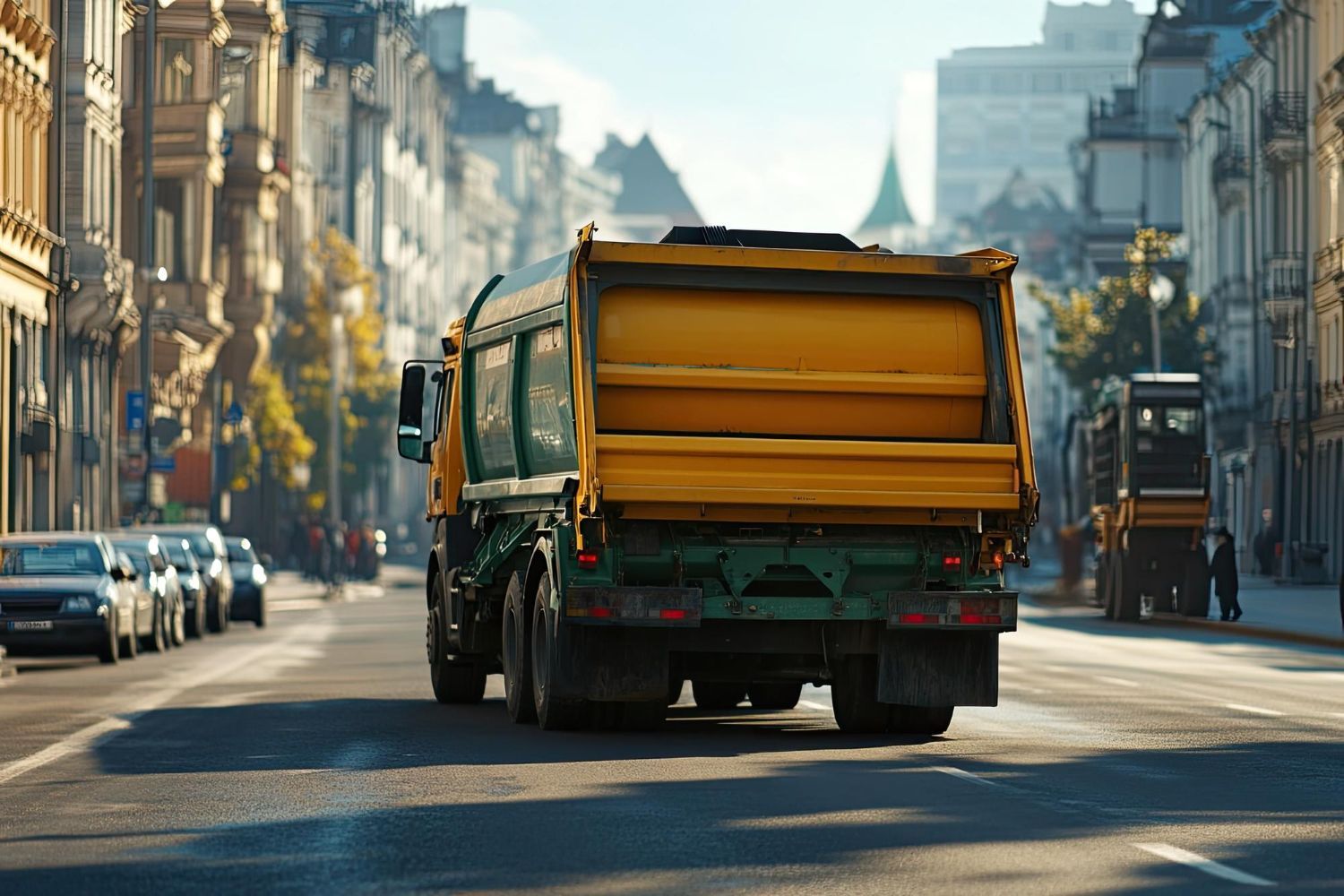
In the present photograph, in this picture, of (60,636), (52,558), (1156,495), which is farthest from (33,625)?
(1156,495)

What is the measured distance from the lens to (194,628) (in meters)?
41.6

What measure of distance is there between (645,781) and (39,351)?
43354mm

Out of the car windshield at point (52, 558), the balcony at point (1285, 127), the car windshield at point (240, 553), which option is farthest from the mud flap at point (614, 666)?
the balcony at point (1285, 127)

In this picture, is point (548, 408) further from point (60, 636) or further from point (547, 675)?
point (60, 636)

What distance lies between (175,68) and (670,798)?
59133 mm

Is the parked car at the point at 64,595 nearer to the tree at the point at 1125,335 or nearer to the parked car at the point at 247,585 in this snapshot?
the parked car at the point at 247,585

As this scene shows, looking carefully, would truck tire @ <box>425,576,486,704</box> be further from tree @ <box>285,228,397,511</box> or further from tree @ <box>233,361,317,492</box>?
tree @ <box>285,228,397,511</box>

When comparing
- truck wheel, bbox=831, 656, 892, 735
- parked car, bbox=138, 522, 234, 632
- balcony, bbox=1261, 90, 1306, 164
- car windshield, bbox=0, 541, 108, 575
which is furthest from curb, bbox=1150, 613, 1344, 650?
balcony, bbox=1261, 90, 1306, 164

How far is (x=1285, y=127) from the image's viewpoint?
74.4 m

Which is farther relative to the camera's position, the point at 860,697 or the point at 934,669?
the point at 860,697

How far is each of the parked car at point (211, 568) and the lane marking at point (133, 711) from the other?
292 centimetres

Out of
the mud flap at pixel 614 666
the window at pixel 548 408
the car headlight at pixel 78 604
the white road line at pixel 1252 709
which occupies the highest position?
the window at pixel 548 408

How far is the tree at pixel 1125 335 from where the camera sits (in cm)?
8806

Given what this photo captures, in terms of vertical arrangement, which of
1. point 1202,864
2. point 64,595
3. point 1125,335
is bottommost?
point 1202,864
